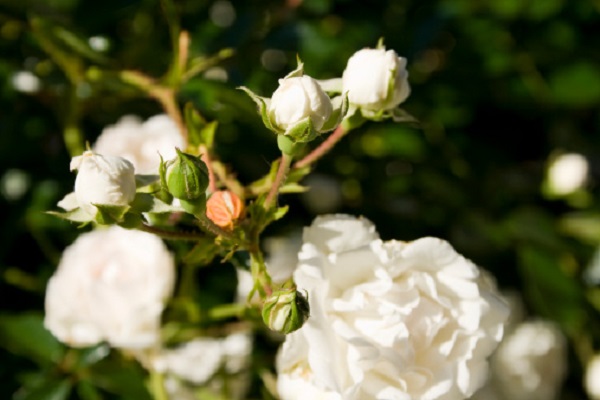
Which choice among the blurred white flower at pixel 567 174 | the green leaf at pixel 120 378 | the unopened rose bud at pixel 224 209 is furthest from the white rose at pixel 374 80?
the blurred white flower at pixel 567 174

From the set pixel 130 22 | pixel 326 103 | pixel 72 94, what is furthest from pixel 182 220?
pixel 130 22

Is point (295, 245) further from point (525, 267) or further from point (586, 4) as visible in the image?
point (586, 4)

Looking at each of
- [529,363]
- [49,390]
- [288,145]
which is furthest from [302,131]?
[529,363]

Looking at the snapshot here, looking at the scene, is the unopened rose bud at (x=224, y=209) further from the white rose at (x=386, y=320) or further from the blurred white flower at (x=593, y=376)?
the blurred white flower at (x=593, y=376)

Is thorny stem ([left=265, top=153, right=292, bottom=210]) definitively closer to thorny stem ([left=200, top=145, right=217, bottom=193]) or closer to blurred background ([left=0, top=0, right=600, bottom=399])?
thorny stem ([left=200, top=145, right=217, bottom=193])

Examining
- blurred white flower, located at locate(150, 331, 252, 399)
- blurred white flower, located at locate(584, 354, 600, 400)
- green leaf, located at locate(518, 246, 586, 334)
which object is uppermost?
blurred white flower, located at locate(150, 331, 252, 399)

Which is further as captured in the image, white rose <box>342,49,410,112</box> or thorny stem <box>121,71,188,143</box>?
thorny stem <box>121,71,188,143</box>

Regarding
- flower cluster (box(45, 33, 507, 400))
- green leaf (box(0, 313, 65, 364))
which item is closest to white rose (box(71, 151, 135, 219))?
flower cluster (box(45, 33, 507, 400))
